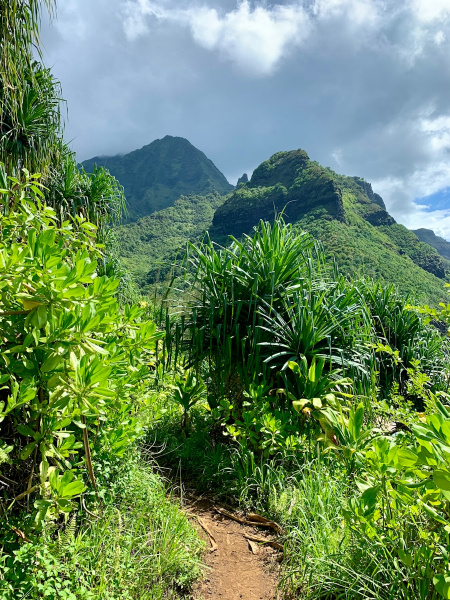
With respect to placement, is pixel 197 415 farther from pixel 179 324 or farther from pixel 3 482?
pixel 3 482

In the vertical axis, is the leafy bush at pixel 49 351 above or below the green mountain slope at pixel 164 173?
below

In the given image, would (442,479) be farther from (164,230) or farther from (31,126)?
(164,230)

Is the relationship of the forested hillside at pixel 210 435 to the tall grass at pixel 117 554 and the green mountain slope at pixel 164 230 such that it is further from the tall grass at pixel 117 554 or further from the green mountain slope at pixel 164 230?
the green mountain slope at pixel 164 230

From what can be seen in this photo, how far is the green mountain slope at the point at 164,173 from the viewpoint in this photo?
101706mm

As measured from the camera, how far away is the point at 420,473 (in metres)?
1.11

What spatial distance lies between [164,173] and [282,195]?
222ft

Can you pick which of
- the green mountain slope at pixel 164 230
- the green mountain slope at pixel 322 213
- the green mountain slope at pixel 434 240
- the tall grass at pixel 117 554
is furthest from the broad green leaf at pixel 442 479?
the green mountain slope at pixel 434 240

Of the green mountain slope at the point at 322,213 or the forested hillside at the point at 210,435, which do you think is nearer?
the forested hillside at the point at 210,435

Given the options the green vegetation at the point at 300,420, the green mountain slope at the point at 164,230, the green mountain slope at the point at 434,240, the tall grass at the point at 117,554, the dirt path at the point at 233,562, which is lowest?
the dirt path at the point at 233,562

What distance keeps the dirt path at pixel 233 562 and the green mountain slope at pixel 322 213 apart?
32.7 metres

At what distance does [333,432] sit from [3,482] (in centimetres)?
175

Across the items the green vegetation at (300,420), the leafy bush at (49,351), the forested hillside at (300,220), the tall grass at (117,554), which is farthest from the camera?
the forested hillside at (300,220)

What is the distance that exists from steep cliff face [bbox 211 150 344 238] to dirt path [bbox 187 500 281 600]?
159 ft

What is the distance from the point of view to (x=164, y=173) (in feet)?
382
